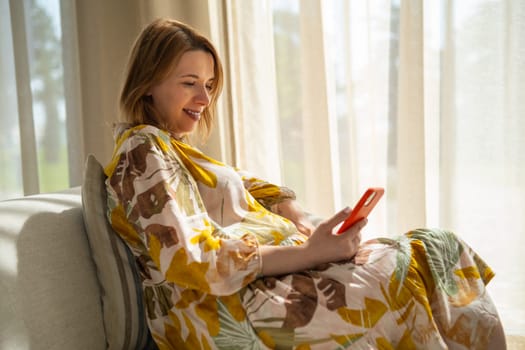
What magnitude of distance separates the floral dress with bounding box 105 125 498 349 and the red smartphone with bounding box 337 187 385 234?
8cm

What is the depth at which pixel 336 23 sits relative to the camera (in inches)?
86.0

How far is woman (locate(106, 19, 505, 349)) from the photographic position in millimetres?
1023

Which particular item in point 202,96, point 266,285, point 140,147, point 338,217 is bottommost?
point 266,285

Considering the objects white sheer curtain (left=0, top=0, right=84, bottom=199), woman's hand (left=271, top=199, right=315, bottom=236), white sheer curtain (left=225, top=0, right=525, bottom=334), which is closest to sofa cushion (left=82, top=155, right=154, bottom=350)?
woman's hand (left=271, top=199, right=315, bottom=236)

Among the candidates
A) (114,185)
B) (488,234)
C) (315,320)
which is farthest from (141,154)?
(488,234)

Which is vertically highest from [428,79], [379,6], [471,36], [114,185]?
[379,6]

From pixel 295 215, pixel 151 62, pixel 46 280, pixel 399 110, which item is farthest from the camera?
pixel 399 110

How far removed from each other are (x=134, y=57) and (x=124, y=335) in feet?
2.27

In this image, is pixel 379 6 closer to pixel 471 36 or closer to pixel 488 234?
pixel 471 36

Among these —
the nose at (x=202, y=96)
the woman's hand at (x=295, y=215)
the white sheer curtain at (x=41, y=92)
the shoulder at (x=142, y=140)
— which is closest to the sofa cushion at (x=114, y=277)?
the shoulder at (x=142, y=140)

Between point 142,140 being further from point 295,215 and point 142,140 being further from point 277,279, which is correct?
point 295,215

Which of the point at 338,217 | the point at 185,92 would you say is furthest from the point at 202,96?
the point at 338,217

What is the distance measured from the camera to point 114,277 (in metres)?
1.15

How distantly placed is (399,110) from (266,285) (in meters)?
1.20
